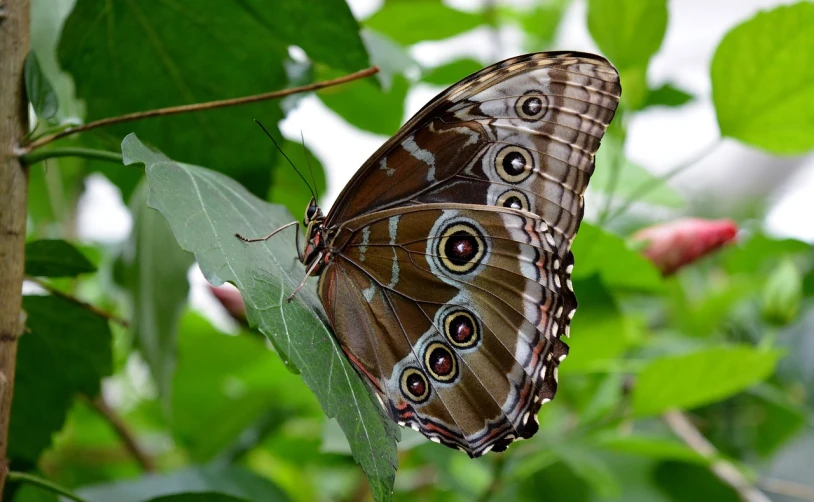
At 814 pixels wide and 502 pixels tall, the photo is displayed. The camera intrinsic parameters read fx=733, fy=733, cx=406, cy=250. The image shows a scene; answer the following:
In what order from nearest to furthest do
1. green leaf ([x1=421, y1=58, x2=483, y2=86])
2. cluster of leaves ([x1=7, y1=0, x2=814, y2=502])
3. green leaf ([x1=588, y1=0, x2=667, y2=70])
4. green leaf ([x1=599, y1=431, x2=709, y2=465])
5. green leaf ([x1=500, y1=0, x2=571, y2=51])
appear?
cluster of leaves ([x1=7, y1=0, x2=814, y2=502]), green leaf ([x1=588, y1=0, x2=667, y2=70]), green leaf ([x1=599, y1=431, x2=709, y2=465]), green leaf ([x1=421, y1=58, x2=483, y2=86]), green leaf ([x1=500, y1=0, x2=571, y2=51])

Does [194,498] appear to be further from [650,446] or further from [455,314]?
[650,446]

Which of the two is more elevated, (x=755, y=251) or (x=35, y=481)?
(x=35, y=481)

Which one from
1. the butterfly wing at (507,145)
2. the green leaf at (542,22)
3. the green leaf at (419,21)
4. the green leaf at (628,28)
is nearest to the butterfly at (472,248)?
the butterfly wing at (507,145)

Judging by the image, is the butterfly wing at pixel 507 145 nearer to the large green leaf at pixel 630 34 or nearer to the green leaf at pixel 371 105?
the large green leaf at pixel 630 34

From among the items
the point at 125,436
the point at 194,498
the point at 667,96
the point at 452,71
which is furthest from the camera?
the point at 667,96

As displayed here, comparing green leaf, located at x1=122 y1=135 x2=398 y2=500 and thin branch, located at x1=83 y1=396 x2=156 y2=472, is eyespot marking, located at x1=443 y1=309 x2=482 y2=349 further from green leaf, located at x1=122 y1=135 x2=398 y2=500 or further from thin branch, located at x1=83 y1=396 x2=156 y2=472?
thin branch, located at x1=83 y1=396 x2=156 y2=472

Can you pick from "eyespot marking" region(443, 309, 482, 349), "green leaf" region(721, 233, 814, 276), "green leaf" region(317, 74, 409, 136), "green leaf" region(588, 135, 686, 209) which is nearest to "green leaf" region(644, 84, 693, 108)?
"green leaf" region(588, 135, 686, 209)

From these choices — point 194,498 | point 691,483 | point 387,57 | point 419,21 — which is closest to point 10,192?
point 194,498
